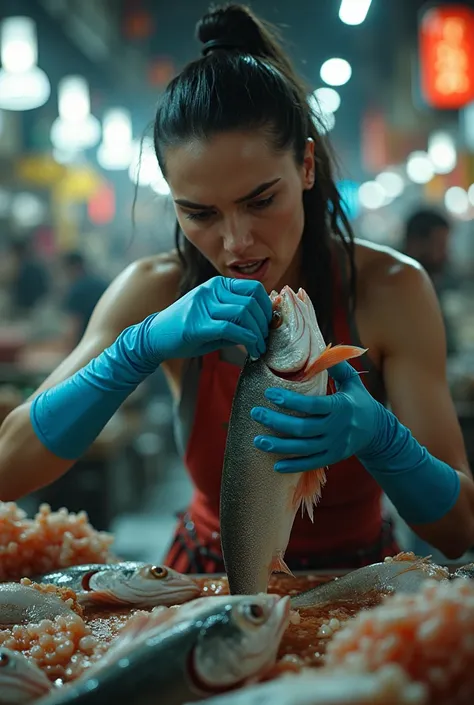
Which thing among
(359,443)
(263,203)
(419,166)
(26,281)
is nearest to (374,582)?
(359,443)

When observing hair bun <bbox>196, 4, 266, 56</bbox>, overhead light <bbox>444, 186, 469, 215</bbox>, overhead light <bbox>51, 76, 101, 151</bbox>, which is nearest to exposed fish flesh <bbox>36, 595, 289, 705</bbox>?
hair bun <bbox>196, 4, 266, 56</bbox>

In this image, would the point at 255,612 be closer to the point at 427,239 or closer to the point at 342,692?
the point at 342,692

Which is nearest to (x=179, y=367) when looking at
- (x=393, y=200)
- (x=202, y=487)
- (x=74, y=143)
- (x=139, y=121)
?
(x=202, y=487)

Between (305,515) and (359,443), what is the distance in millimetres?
604

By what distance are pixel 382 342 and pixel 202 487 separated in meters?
0.68

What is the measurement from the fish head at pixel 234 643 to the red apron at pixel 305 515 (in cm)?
96

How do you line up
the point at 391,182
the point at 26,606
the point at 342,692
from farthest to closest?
1. the point at 391,182
2. the point at 26,606
3. the point at 342,692

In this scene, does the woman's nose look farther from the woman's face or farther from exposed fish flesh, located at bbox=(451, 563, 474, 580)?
exposed fish flesh, located at bbox=(451, 563, 474, 580)

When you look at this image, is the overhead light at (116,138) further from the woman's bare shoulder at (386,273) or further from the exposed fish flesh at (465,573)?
the exposed fish flesh at (465,573)

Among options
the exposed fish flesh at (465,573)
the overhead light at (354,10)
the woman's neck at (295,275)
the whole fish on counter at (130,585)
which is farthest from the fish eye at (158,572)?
the overhead light at (354,10)

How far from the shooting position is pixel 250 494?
166 centimetres

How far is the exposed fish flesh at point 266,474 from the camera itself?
5.38 ft

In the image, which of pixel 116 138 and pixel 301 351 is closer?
pixel 301 351

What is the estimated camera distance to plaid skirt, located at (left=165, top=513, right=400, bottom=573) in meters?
2.27
